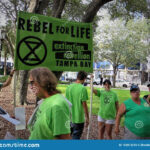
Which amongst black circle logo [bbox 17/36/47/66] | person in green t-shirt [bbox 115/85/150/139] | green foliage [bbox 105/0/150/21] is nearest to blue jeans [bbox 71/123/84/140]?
person in green t-shirt [bbox 115/85/150/139]

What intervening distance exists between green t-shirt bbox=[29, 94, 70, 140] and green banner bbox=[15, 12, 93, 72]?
194 cm

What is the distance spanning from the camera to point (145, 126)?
12.2 feet

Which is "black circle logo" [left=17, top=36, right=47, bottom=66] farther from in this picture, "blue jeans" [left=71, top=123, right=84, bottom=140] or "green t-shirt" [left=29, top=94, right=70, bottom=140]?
"green t-shirt" [left=29, top=94, right=70, bottom=140]

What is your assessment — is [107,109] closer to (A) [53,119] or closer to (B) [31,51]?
(B) [31,51]

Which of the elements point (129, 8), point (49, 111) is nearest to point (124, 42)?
point (129, 8)

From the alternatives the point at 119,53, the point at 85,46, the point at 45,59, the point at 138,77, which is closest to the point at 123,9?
the point at 85,46

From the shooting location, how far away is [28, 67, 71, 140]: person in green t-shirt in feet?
6.34

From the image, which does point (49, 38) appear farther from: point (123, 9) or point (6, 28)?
point (6, 28)

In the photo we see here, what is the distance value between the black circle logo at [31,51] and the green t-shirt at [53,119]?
1935 mm

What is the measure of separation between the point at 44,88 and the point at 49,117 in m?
0.28

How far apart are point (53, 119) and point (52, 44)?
2439 mm

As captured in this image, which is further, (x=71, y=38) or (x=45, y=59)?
(x=71, y=38)

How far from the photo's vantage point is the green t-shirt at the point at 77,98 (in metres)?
4.45

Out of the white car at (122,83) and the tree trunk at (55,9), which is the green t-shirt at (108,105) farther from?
the white car at (122,83)
